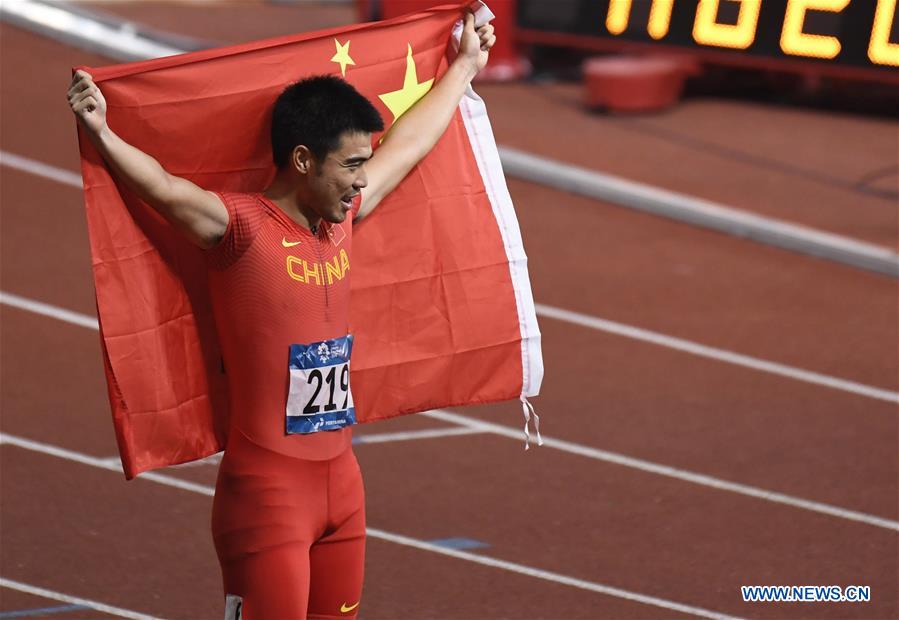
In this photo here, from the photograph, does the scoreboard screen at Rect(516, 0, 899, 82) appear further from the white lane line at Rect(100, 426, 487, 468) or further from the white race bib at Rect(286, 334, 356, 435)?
the white race bib at Rect(286, 334, 356, 435)

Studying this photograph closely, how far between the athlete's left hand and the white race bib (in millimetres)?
1070

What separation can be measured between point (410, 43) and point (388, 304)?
832 mm

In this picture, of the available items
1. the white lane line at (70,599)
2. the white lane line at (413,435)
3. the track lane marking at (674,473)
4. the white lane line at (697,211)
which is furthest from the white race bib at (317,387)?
the white lane line at (697,211)

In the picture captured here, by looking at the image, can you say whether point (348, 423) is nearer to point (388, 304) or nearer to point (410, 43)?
point (388, 304)

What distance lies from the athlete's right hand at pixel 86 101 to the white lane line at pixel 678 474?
4454 millimetres

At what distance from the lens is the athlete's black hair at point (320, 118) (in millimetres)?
4184

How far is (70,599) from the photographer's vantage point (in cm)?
634

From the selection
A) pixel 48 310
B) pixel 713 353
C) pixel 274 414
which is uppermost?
→ pixel 274 414

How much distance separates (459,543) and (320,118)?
3.24 meters

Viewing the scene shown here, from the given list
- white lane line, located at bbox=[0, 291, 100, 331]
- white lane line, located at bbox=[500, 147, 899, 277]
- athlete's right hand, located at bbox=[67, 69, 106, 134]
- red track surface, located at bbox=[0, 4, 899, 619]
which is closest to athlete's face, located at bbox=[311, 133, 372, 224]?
athlete's right hand, located at bbox=[67, 69, 106, 134]

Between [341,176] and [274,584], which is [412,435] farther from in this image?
[341,176]

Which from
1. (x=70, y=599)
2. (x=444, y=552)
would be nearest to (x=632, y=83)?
(x=444, y=552)

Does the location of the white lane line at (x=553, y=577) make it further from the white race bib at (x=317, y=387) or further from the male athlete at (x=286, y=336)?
the white race bib at (x=317, y=387)

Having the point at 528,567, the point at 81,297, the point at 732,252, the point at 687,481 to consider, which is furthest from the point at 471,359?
the point at 732,252
